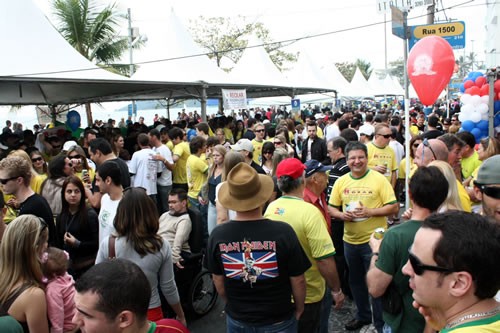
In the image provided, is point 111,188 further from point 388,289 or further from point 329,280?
point 388,289

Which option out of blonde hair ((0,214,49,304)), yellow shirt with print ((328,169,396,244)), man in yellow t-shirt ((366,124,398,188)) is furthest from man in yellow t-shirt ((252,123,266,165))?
blonde hair ((0,214,49,304))

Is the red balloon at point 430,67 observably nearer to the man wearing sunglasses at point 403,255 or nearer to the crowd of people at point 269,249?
the crowd of people at point 269,249

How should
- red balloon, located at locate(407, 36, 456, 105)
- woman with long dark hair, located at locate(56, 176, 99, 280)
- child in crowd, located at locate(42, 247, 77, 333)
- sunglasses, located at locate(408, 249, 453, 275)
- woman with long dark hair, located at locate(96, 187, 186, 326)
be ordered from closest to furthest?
sunglasses, located at locate(408, 249, 453, 275)
child in crowd, located at locate(42, 247, 77, 333)
woman with long dark hair, located at locate(96, 187, 186, 326)
woman with long dark hair, located at locate(56, 176, 99, 280)
red balloon, located at locate(407, 36, 456, 105)

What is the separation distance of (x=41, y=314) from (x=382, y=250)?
192 centimetres

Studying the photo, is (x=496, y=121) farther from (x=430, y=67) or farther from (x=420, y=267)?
(x=420, y=267)

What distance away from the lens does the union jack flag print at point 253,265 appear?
247 centimetres

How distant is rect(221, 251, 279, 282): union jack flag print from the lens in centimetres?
247

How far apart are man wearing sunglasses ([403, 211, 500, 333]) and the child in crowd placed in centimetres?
199

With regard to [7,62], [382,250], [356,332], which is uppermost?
[7,62]

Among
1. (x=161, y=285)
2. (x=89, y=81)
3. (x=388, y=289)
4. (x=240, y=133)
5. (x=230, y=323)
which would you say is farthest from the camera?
(x=240, y=133)

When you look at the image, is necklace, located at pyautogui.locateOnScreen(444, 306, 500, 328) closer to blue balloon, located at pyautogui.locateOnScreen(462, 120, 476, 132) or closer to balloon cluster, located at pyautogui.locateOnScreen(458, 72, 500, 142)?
balloon cluster, located at pyautogui.locateOnScreen(458, 72, 500, 142)

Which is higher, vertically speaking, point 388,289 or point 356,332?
point 388,289

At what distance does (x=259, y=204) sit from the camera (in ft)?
8.34

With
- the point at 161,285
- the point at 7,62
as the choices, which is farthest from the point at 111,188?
the point at 7,62
